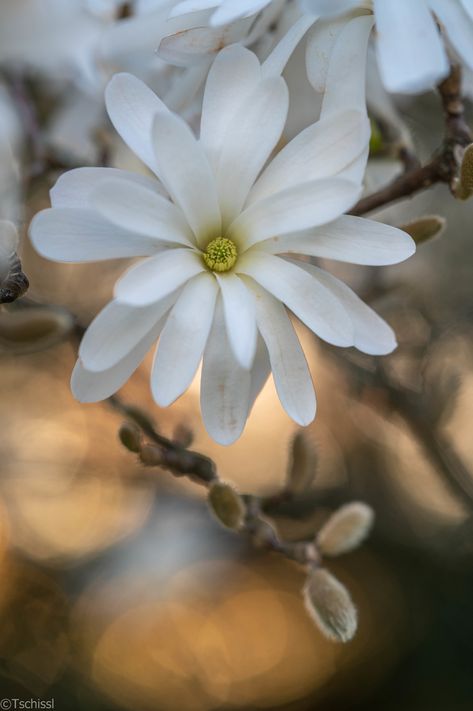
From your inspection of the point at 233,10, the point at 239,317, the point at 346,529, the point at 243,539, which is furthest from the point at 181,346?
the point at 243,539

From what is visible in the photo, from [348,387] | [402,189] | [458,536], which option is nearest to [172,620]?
[458,536]

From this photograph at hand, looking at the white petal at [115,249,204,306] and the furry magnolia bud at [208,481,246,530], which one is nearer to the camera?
the white petal at [115,249,204,306]

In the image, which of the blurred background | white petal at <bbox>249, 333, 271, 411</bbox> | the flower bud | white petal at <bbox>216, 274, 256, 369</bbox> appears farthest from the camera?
the blurred background

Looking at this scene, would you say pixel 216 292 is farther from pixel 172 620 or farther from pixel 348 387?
pixel 172 620

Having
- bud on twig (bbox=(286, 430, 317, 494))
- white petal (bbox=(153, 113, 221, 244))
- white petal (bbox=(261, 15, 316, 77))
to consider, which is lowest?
bud on twig (bbox=(286, 430, 317, 494))

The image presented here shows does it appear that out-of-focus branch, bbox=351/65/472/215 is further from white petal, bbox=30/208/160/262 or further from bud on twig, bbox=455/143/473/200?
white petal, bbox=30/208/160/262

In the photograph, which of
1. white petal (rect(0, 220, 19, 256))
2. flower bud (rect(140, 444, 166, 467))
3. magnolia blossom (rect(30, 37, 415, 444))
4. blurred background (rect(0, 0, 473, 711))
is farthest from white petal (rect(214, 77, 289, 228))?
blurred background (rect(0, 0, 473, 711))

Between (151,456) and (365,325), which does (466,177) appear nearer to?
(365,325)
